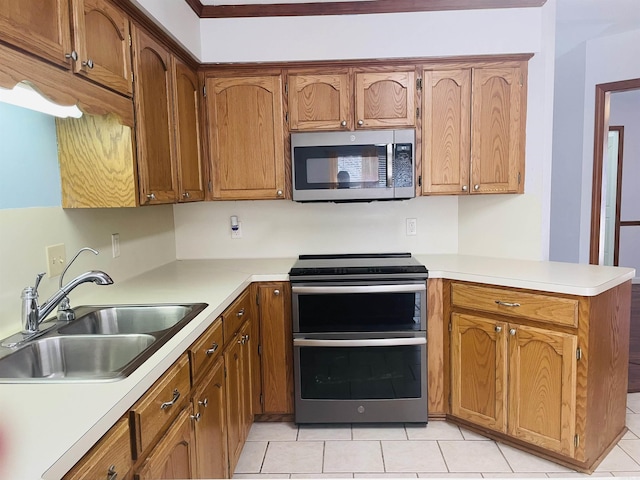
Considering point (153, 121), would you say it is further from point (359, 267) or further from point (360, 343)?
point (360, 343)

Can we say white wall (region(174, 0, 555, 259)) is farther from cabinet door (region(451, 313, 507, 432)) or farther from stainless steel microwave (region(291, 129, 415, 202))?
cabinet door (region(451, 313, 507, 432))

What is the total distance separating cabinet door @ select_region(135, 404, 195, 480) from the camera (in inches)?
43.9

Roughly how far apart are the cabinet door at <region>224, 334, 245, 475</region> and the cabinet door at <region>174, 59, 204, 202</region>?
0.84m

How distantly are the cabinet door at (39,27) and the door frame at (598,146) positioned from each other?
11.9 feet

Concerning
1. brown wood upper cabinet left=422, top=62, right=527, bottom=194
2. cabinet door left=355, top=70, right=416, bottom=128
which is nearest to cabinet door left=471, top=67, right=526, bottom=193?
brown wood upper cabinet left=422, top=62, right=527, bottom=194

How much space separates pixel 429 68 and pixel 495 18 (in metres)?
0.44

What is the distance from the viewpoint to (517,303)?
2.08 m

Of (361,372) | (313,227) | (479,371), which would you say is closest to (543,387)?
(479,371)

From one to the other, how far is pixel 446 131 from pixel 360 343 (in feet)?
4.27

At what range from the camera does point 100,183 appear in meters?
1.74

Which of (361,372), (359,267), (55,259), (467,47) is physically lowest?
(361,372)

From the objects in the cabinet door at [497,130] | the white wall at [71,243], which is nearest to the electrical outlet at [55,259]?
the white wall at [71,243]

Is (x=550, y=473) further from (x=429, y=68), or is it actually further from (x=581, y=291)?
(x=429, y=68)

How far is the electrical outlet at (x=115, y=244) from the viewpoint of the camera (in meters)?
2.11
